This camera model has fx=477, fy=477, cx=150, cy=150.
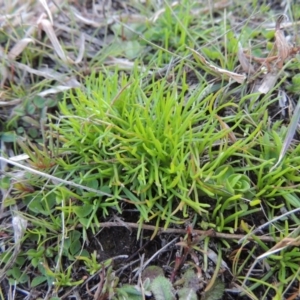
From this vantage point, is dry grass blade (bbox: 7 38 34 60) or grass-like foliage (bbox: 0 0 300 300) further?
dry grass blade (bbox: 7 38 34 60)

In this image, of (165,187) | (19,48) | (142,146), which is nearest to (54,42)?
(19,48)

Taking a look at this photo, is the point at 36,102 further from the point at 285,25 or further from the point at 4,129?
the point at 285,25

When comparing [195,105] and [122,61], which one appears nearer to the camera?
[195,105]

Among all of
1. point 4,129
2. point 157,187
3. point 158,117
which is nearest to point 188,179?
point 157,187

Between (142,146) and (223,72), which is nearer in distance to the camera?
(142,146)

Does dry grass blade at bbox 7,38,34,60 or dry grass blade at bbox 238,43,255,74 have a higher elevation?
dry grass blade at bbox 238,43,255,74

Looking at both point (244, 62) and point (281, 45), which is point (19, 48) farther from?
point (281, 45)

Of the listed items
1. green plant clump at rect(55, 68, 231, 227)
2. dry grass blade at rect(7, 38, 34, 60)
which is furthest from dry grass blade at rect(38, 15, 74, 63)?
green plant clump at rect(55, 68, 231, 227)

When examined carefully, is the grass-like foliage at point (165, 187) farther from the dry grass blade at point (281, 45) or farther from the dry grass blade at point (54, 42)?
the dry grass blade at point (54, 42)

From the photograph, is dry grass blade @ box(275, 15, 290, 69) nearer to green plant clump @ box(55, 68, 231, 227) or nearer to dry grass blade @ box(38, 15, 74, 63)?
green plant clump @ box(55, 68, 231, 227)

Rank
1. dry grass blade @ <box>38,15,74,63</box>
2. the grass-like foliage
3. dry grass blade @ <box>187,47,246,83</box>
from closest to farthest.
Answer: the grass-like foliage, dry grass blade @ <box>187,47,246,83</box>, dry grass blade @ <box>38,15,74,63</box>

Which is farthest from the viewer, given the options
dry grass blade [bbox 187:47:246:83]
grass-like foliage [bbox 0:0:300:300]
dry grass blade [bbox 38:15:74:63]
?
dry grass blade [bbox 38:15:74:63]
